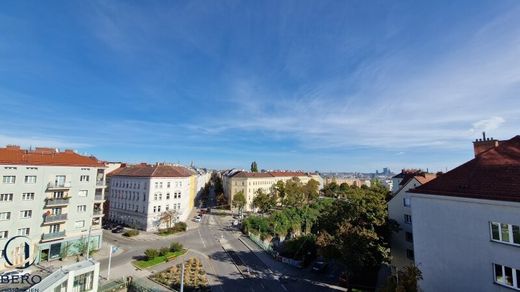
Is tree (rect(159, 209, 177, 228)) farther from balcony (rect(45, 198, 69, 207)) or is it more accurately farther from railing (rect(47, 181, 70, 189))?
railing (rect(47, 181, 70, 189))

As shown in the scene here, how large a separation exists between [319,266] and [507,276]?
30.8 meters

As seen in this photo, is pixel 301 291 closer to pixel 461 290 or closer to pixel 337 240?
pixel 337 240

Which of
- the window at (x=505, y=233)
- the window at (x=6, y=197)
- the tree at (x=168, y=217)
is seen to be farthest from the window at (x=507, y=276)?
the tree at (x=168, y=217)

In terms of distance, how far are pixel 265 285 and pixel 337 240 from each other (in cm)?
1073

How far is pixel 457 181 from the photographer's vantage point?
64.8 ft


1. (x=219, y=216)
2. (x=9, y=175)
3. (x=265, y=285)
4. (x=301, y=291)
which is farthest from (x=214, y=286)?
(x=219, y=216)

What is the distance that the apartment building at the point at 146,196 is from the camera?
62.5 m

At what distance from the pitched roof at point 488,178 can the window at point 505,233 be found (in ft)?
5.31

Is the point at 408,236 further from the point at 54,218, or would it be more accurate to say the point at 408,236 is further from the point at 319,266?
the point at 54,218

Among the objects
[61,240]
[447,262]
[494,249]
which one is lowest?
[61,240]

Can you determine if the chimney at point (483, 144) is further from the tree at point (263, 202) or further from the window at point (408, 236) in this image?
the tree at point (263, 202)

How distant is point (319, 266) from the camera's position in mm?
43875

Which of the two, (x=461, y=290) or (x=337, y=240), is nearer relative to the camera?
(x=461, y=290)

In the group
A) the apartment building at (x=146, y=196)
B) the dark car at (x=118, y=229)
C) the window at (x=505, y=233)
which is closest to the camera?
the window at (x=505, y=233)
